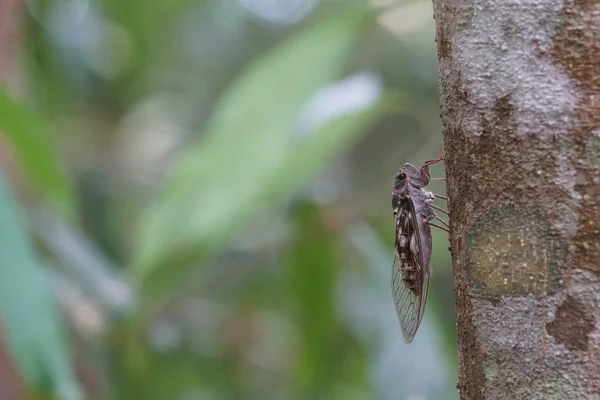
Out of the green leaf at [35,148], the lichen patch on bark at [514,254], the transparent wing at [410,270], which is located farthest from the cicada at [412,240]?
the green leaf at [35,148]

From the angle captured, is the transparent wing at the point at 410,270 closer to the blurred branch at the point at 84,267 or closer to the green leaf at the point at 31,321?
the green leaf at the point at 31,321

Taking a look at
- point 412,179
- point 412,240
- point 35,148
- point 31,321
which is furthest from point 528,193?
point 35,148

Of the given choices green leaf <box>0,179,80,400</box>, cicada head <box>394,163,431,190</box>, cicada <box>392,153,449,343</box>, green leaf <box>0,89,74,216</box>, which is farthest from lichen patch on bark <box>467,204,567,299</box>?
green leaf <box>0,89,74,216</box>

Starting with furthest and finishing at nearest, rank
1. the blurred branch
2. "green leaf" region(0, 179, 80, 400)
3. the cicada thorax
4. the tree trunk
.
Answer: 1. the blurred branch
2. "green leaf" region(0, 179, 80, 400)
3. the cicada thorax
4. the tree trunk

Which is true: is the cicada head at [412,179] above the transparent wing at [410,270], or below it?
above

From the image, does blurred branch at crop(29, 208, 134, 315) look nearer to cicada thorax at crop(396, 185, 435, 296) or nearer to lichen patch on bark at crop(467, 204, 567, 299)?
cicada thorax at crop(396, 185, 435, 296)

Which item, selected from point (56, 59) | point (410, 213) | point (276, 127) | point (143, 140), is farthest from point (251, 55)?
point (410, 213)

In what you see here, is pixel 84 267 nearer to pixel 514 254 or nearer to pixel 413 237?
pixel 413 237

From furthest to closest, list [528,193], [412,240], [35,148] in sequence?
[35,148] → [412,240] → [528,193]
